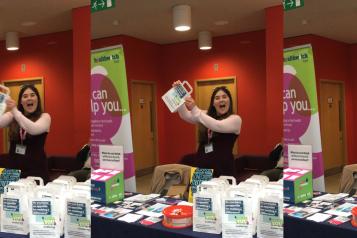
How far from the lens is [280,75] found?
1.18 m

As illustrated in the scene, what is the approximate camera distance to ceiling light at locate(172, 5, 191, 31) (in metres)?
1.31

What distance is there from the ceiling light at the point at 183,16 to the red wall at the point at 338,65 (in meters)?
0.35

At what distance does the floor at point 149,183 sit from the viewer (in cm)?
139

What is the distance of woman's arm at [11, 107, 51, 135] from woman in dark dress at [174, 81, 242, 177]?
1.63 ft

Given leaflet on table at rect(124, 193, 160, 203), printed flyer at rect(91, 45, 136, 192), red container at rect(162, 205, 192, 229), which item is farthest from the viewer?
leaflet on table at rect(124, 193, 160, 203)

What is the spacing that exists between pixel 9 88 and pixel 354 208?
4.70 ft

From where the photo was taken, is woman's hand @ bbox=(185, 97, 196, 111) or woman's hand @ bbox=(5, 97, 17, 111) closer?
woman's hand @ bbox=(185, 97, 196, 111)

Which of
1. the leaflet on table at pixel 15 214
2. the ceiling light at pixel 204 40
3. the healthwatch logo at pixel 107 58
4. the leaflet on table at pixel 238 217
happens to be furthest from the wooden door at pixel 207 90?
the leaflet on table at pixel 15 214

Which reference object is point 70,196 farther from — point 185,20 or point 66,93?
point 185,20

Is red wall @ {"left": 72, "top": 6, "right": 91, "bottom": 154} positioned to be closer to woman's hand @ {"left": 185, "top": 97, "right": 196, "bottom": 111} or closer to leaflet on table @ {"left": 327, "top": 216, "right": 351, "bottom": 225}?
woman's hand @ {"left": 185, "top": 97, "right": 196, "bottom": 111}

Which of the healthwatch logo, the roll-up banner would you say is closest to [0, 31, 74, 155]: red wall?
the healthwatch logo

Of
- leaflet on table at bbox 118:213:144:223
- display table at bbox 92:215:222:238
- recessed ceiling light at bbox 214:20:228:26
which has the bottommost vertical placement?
display table at bbox 92:215:222:238

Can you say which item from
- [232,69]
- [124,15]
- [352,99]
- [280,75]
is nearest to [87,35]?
[124,15]

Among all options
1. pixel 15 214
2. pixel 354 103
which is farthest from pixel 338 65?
pixel 15 214
